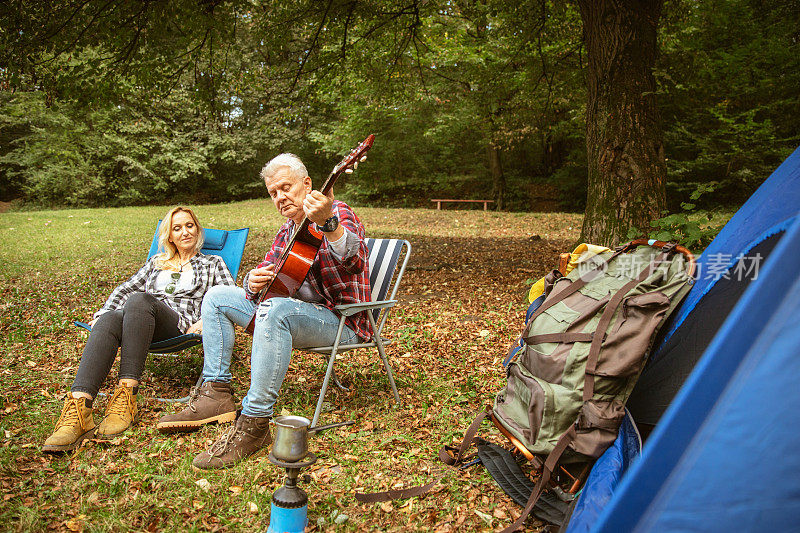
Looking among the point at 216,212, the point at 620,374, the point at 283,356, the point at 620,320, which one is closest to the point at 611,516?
the point at 620,374

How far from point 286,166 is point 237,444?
137 cm

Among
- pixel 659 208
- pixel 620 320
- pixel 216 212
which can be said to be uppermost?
pixel 659 208

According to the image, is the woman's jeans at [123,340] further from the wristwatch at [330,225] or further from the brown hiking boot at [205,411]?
the wristwatch at [330,225]

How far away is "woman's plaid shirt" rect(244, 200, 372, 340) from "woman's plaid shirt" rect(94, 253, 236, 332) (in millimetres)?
572

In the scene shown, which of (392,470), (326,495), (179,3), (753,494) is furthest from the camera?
(179,3)

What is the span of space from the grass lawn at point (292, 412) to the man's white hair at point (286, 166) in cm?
132

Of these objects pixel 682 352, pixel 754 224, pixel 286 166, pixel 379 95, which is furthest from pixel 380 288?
pixel 379 95

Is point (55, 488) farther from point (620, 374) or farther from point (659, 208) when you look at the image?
point (659, 208)

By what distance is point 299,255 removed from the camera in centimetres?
260

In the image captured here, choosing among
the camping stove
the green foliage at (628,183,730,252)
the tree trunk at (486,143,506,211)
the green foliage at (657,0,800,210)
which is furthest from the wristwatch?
the tree trunk at (486,143,506,211)

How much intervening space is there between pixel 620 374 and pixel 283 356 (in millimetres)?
1480

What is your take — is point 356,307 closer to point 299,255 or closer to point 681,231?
point 299,255

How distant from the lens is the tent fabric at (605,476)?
5.26 ft

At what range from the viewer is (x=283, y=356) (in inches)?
98.7
